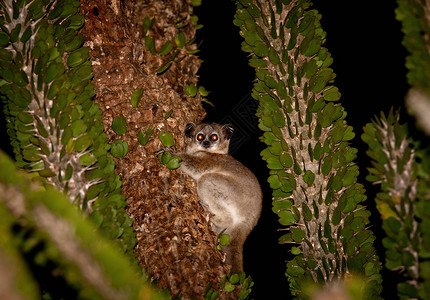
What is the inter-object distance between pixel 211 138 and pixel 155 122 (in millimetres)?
2237

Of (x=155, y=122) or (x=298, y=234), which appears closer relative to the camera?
(x=298, y=234)

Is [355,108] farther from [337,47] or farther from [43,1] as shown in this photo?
[43,1]

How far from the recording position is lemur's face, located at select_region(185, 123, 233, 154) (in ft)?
19.4

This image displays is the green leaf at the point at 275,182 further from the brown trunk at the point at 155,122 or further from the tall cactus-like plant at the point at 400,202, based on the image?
the tall cactus-like plant at the point at 400,202

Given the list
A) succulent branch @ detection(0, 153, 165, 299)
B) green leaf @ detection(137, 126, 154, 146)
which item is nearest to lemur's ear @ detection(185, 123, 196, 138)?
green leaf @ detection(137, 126, 154, 146)

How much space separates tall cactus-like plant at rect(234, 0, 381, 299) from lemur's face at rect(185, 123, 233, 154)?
2.33m

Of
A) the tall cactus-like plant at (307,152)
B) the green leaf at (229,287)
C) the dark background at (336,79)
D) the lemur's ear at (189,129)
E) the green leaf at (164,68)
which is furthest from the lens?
the dark background at (336,79)

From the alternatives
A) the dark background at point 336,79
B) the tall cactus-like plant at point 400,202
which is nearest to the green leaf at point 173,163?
the tall cactus-like plant at point 400,202

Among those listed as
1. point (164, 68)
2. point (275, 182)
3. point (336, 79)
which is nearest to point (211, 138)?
point (164, 68)

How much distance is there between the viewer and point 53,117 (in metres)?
2.50

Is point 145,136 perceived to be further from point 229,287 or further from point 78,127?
point 229,287

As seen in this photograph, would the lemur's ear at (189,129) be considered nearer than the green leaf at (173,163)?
No

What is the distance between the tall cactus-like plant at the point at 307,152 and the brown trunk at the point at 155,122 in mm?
1002

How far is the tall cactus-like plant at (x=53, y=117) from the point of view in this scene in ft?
8.18
